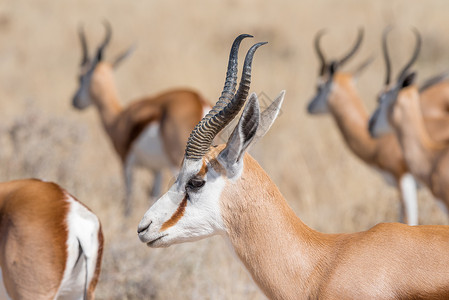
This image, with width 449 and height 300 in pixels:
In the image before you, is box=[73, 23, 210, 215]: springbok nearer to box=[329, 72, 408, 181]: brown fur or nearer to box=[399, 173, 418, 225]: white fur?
box=[329, 72, 408, 181]: brown fur

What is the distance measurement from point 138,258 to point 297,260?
2.05 meters

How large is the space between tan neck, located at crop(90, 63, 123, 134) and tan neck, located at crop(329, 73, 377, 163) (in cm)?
282

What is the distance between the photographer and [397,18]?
15.5 m

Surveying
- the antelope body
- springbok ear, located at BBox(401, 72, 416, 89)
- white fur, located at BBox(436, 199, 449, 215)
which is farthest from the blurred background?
springbok ear, located at BBox(401, 72, 416, 89)

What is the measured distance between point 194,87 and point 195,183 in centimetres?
924

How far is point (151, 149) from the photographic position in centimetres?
690

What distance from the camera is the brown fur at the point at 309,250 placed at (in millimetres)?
2539

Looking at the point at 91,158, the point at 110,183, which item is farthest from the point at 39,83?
the point at 110,183

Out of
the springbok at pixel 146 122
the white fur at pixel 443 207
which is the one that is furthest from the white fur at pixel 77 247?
the white fur at pixel 443 207

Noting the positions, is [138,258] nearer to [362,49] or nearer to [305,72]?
[305,72]

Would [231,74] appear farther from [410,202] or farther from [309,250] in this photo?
[410,202]

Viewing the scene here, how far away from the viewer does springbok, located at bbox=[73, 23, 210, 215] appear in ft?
21.1

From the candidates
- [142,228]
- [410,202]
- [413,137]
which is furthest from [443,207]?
[142,228]

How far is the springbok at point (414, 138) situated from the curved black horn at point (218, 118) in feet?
9.84
